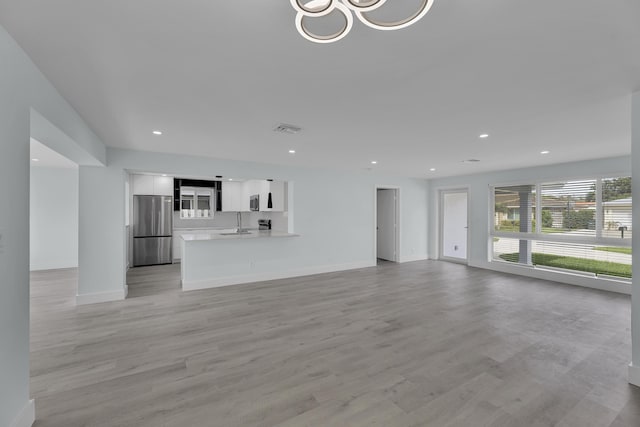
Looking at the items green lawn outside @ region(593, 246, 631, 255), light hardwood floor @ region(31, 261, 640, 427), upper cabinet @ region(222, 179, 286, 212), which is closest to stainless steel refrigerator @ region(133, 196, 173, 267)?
upper cabinet @ region(222, 179, 286, 212)

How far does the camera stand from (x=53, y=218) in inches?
269

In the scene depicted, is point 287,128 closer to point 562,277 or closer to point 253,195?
point 253,195

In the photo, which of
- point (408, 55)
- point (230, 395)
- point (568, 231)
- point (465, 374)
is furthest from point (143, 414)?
point (568, 231)

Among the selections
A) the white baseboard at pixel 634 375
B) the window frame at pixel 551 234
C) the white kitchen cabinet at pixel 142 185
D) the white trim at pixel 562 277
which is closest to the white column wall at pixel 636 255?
the white baseboard at pixel 634 375

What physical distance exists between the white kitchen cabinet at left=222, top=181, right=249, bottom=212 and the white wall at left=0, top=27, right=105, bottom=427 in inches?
239

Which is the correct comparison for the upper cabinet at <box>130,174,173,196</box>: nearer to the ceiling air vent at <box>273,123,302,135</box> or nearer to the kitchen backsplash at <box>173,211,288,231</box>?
the kitchen backsplash at <box>173,211,288,231</box>

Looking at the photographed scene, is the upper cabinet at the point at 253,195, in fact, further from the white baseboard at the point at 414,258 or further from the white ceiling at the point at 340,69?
the white baseboard at the point at 414,258

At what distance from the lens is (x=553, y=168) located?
593 centimetres

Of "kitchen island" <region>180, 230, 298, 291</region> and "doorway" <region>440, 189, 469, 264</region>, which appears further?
"doorway" <region>440, 189, 469, 264</region>

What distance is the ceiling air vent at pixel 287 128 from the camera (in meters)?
3.38

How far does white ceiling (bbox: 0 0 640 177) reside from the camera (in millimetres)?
1487

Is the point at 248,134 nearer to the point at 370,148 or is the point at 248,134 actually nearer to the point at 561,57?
the point at 370,148

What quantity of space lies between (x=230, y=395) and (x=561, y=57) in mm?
3402

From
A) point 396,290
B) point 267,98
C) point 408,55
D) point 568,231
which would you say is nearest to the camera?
point 408,55
